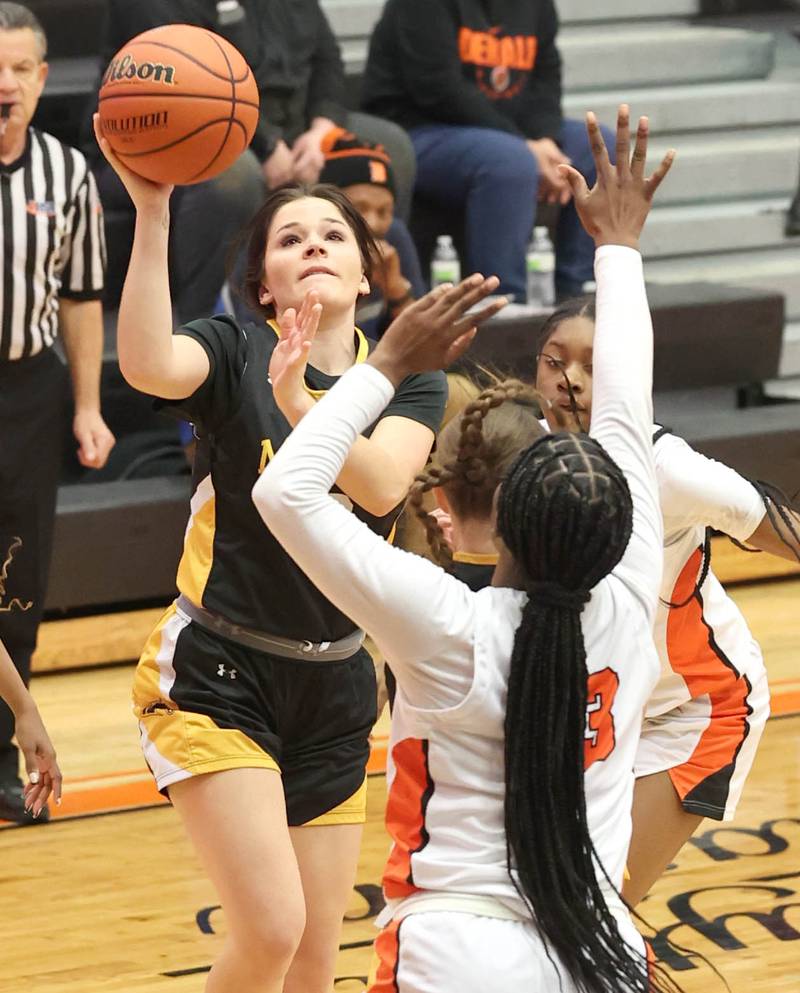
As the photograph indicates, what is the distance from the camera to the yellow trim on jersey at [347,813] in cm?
296

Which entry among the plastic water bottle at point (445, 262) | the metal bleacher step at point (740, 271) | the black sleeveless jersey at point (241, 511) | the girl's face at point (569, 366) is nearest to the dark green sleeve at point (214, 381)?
the black sleeveless jersey at point (241, 511)

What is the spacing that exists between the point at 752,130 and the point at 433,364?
7.39 meters

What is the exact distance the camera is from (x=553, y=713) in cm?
212

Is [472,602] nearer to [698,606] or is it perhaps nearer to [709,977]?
[698,606]

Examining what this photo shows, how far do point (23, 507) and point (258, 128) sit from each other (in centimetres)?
227

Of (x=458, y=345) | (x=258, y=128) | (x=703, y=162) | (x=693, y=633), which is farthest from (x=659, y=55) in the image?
(x=458, y=345)

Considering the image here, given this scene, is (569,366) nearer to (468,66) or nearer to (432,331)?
(432,331)

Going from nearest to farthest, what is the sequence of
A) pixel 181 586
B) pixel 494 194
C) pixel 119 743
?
pixel 181 586
pixel 119 743
pixel 494 194

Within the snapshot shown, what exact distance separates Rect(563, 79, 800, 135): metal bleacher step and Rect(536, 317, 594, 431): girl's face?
5.56 m

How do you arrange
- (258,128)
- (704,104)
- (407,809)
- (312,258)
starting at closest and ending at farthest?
(407,809)
(312,258)
(258,128)
(704,104)

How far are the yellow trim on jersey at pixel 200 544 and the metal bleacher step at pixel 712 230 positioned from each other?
228 inches

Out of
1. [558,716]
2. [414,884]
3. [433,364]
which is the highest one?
[433,364]

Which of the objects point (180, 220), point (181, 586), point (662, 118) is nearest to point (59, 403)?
point (180, 220)

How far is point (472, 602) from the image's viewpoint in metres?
2.14
